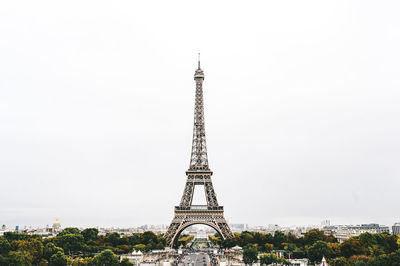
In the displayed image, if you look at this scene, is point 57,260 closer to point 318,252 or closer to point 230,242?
point 230,242

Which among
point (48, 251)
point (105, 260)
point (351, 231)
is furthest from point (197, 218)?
point (351, 231)

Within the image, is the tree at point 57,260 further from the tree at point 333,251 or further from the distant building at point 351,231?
the distant building at point 351,231

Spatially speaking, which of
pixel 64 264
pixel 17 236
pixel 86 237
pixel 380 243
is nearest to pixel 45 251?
pixel 64 264

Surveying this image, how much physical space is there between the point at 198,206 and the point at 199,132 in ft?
51.2

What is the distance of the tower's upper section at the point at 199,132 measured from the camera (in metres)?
80.7

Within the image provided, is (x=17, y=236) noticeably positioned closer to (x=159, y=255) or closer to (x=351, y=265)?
(x=159, y=255)

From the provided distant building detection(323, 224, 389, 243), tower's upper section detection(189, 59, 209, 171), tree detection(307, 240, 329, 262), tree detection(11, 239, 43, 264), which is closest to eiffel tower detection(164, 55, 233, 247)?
tower's upper section detection(189, 59, 209, 171)

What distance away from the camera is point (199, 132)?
82.9 meters

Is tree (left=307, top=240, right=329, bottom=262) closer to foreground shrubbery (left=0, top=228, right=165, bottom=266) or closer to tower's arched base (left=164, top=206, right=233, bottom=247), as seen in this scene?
tower's arched base (left=164, top=206, right=233, bottom=247)

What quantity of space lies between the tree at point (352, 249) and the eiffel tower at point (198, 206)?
24.1 metres

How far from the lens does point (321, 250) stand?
57344 mm

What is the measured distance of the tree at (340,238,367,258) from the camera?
5803 cm

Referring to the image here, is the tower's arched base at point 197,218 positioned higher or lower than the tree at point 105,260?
higher

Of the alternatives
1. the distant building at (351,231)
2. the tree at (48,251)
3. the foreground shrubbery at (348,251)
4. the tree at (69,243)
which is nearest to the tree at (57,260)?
the tree at (48,251)
